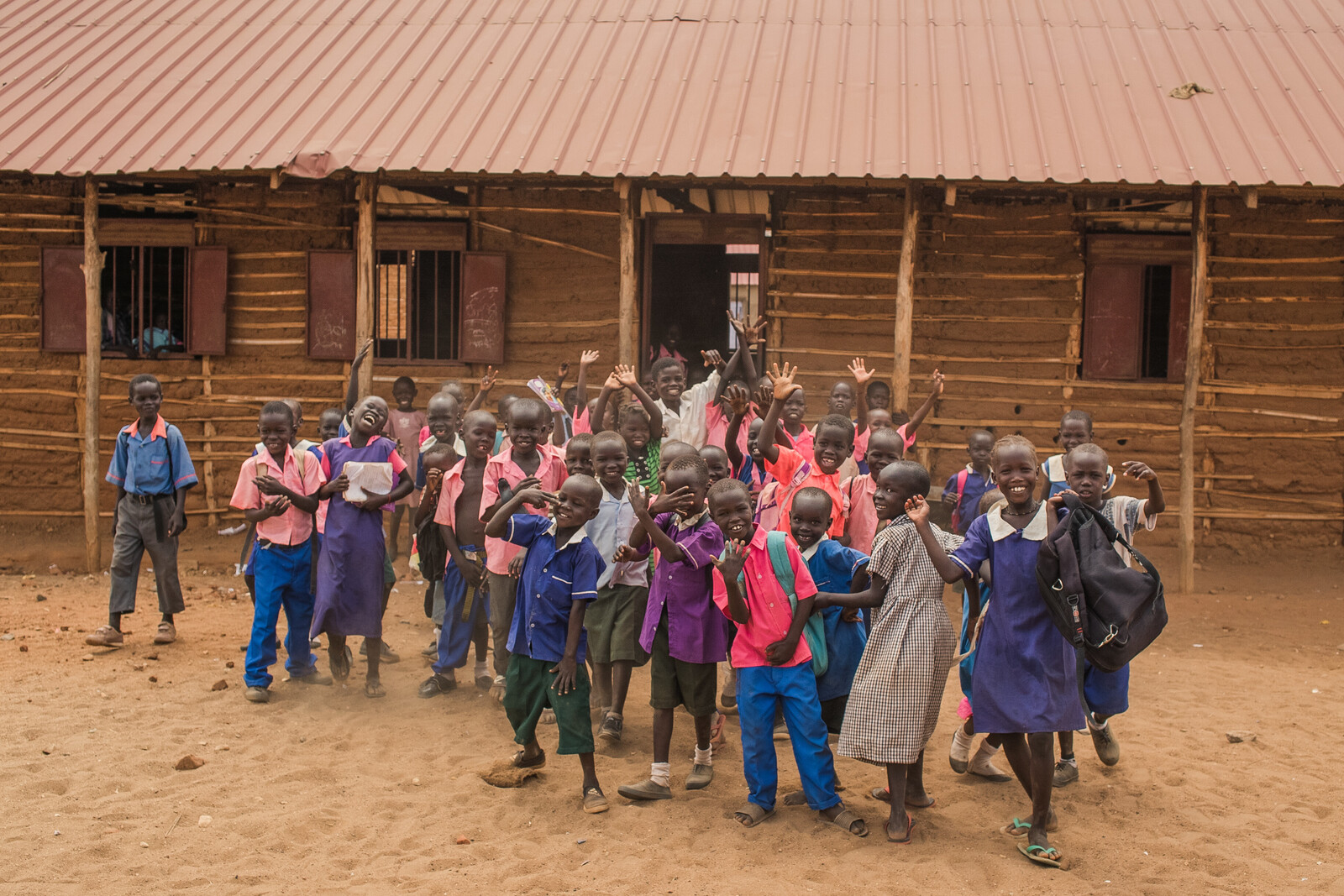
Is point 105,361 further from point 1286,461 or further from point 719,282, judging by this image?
point 1286,461

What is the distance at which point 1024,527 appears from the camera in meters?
3.61

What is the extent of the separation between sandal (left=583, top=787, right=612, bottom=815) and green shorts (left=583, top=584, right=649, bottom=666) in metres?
0.73

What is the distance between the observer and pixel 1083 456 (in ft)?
13.0

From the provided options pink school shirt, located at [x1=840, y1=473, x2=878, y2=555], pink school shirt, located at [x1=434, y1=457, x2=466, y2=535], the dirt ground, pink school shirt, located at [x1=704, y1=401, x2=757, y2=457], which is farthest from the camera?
pink school shirt, located at [x1=704, y1=401, x2=757, y2=457]

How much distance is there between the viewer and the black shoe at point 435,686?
542cm

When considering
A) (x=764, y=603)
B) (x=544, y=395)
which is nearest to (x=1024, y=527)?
(x=764, y=603)

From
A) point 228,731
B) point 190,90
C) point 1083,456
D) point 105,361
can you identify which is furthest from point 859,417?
point 105,361

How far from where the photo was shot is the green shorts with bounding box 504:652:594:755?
4008 millimetres

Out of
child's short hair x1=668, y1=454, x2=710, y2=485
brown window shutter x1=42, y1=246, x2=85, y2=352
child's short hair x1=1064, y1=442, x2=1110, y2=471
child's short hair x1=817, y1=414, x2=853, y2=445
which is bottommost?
child's short hair x1=668, y1=454, x2=710, y2=485

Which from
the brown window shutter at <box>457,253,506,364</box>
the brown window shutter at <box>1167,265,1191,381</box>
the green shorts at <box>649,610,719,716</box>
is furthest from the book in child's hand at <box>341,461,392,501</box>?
the brown window shutter at <box>1167,265,1191,381</box>

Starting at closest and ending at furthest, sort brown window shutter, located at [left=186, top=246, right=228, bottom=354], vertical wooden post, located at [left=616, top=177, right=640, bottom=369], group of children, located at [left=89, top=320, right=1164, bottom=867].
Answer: group of children, located at [left=89, top=320, right=1164, bottom=867] < vertical wooden post, located at [left=616, top=177, right=640, bottom=369] < brown window shutter, located at [left=186, top=246, right=228, bottom=354]

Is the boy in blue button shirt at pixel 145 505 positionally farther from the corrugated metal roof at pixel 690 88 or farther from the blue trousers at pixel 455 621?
the corrugated metal roof at pixel 690 88

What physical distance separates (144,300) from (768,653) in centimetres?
811

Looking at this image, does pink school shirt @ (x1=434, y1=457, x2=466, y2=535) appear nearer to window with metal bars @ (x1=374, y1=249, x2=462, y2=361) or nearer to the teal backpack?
the teal backpack
